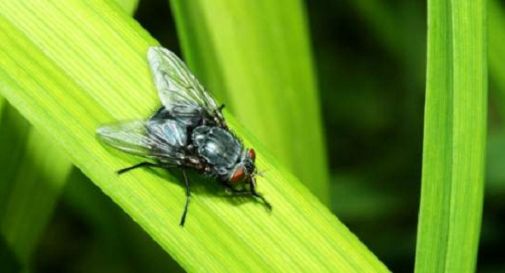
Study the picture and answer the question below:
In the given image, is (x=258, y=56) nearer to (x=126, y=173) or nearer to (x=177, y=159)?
(x=177, y=159)

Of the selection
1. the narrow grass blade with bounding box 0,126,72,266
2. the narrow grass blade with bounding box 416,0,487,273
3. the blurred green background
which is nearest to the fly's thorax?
the narrow grass blade with bounding box 0,126,72,266

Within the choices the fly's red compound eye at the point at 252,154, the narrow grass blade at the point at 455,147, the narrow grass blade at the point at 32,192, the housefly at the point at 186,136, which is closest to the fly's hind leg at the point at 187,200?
the housefly at the point at 186,136

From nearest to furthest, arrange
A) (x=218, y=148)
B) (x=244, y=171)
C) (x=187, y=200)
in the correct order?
(x=187, y=200) < (x=244, y=171) < (x=218, y=148)

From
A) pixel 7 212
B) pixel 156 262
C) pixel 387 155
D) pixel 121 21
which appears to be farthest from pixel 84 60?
pixel 387 155

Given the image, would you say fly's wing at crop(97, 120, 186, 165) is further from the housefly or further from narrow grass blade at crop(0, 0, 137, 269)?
narrow grass blade at crop(0, 0, 137, 269)

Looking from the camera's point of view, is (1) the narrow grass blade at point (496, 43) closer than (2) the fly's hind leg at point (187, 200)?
No

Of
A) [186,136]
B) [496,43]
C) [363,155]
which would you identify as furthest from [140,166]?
[363,155]

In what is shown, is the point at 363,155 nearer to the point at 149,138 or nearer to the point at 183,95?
the point at 183,95

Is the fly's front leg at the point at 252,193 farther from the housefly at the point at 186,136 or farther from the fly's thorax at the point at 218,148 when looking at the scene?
the fly's thorax at the point at 218,148
